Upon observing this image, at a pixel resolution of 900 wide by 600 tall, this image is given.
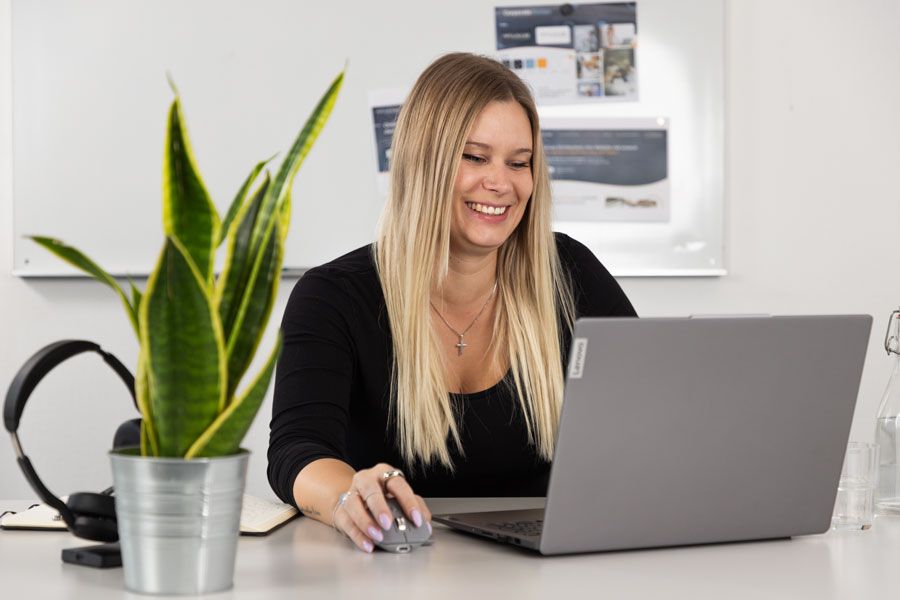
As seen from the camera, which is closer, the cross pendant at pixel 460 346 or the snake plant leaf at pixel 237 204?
the snake plant leaf at pixel 237 204

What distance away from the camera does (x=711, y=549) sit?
111 centimetres

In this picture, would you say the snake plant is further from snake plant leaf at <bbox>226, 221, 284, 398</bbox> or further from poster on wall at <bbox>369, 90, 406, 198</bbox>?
poster on wall at <bbox>369, 90, 406, 198</bbox>

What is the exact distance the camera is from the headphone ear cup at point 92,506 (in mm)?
1040

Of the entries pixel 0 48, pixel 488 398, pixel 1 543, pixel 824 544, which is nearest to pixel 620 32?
pixel 488 398

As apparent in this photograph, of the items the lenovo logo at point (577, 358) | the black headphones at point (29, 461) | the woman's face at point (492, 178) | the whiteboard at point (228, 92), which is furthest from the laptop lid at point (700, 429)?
the whiteboard at point (228, 92)

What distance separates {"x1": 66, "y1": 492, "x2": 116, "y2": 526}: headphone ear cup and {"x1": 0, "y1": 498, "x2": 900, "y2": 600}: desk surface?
0.06m

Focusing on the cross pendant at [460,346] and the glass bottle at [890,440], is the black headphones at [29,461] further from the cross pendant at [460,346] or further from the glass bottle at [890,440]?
the glass bottle at [890,440]

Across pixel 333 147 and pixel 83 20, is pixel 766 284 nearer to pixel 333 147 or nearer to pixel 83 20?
pixel 333 147

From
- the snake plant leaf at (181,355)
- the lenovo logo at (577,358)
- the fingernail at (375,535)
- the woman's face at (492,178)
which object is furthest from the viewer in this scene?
the woman's face at (492,178)

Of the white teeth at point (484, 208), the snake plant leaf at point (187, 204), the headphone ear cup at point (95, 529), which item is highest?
the white teeth at point (484, 208)

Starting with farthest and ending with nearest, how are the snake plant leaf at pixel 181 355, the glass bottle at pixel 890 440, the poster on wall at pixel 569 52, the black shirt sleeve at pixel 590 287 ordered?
the poster on wall at pixel 569 52 < the black shirt sleeve at pixel 590 287 < the glass bottle at pixel 890 440 < the snake plant leaf at pixel 181 355

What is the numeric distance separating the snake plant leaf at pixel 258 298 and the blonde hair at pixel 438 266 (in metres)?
0.77

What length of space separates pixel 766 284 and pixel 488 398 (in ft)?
4.53

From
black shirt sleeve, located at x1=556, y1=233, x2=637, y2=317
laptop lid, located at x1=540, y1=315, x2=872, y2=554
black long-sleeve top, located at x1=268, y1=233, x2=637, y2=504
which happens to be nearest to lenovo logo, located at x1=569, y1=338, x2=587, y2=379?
laptop lid, located at x1=540, y1=315, x2=872, y2=554
